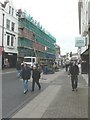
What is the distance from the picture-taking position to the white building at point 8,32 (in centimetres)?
5365

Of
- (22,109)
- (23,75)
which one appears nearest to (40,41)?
(23,75)

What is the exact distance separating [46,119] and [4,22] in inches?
1842

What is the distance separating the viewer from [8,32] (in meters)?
56.7

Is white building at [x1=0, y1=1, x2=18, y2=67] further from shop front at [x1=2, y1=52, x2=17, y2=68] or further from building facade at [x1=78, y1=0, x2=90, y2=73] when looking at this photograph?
building facade at [x1=78, y1=0, x2=90, y2=73]

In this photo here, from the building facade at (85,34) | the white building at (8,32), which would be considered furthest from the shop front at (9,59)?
the building facade at (85,34)

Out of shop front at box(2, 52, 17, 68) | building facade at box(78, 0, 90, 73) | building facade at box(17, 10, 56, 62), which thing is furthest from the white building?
building facade at box(78, 0, 90, 73)

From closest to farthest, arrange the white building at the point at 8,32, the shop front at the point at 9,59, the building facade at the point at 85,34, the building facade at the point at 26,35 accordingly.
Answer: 1. the building facade at the point at 85,34
2. the white building at the point at 8,32
3. the shop front at the point at 9,59
4. the building facade at the point at 26,35

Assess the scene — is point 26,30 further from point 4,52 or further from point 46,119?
point 46,119

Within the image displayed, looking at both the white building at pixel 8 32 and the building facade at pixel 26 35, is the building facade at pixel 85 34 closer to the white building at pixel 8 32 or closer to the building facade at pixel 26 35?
the white building at pixel 8 32

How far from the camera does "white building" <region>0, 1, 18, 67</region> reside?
176ft

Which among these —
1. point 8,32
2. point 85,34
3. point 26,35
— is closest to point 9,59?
point 8,32

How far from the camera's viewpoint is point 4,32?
54.2m

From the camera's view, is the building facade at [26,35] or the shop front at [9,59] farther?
the building facade at [26,35]

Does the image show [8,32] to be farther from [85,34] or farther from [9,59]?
[85,34]
